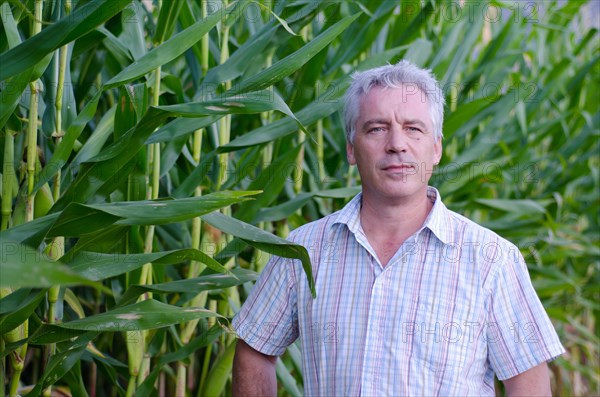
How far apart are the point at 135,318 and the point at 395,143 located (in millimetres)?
485

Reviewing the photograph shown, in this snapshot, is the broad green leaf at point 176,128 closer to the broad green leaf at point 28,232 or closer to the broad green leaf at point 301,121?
the broad green leaf at point 301,121

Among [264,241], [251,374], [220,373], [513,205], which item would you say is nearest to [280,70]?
[264,241]

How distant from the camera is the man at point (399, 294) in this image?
133 centimetres

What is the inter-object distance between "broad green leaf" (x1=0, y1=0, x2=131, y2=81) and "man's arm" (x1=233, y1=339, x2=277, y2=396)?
25.5 inches

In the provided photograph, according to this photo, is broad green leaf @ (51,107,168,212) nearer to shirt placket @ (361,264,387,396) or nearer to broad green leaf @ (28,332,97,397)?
broad green leaf @ (28,332,97,397)

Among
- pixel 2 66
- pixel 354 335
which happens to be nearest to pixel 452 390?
pixel 354 335

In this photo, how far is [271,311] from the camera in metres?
1.46

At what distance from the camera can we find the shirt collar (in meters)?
1.37

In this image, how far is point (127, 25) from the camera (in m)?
1.62

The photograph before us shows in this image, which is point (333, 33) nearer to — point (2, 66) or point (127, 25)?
point (127, 25)

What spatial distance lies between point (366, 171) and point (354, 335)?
10.4 inches

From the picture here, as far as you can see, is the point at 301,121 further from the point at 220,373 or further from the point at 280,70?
the point at 220,373

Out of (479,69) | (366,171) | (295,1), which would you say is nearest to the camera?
(366,171)

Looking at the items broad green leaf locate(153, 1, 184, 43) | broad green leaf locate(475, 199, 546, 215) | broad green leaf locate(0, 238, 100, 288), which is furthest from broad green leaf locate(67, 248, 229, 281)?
broad green leaf locate(475, 199, 546, 215)
